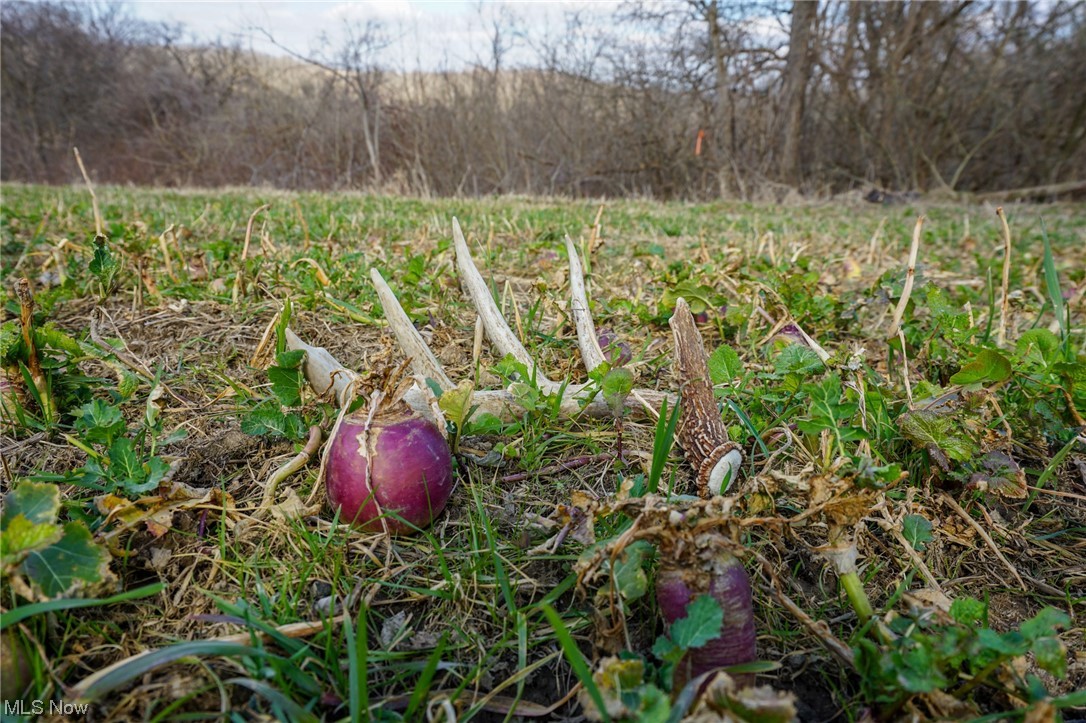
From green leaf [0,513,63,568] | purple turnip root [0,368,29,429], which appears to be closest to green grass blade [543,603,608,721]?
green leaf [0,513,63,568]

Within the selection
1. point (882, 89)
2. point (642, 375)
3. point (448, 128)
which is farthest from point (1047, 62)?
point (642, 375)

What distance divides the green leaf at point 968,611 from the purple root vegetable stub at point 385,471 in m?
0.88

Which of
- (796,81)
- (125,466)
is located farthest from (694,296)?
(796,81)

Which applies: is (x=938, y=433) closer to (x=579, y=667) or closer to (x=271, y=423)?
(x=579, y=667)

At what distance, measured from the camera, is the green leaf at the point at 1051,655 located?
791 mm

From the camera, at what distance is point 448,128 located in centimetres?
1399

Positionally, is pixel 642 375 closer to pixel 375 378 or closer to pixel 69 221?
pixel 375 378

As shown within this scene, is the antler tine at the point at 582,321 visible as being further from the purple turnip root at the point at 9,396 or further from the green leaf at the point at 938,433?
the purple turnip root at the point at 9,396

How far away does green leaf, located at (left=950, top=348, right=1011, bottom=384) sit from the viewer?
1.29 m

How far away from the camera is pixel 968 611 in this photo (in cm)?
90

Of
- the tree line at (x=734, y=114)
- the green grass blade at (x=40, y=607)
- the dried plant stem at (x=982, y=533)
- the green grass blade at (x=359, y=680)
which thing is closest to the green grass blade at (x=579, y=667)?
the green grass blade at (x=359, y=680)

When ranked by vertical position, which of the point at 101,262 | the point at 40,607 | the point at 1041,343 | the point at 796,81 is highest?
the point at 796,81

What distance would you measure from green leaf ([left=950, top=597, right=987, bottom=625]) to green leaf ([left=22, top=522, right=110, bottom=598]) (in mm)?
1281

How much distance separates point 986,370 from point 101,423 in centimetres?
189
